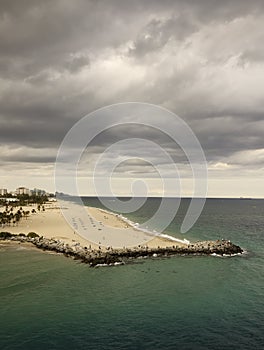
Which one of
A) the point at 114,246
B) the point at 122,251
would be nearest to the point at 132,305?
the point at 122,251

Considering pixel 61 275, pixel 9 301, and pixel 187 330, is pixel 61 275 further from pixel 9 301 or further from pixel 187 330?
pixel 187 330

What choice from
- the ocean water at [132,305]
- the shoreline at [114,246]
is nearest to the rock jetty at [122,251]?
the shoreline at [114,246]

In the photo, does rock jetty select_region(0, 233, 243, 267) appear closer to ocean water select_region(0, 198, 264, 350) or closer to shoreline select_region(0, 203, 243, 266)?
shoreline select_region(0, 203, 243, 266)

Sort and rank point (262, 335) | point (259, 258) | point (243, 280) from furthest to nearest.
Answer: point (259, 258)
point (243, 280)
point (262, 335)

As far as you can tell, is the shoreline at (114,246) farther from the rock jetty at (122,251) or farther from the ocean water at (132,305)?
the ocean water at (132,305)

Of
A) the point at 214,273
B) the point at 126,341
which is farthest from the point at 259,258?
the point at 126,341

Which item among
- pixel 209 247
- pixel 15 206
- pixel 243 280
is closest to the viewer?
pixel 243 280

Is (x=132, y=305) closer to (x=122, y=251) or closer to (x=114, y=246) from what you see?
(x=122, y=251)
